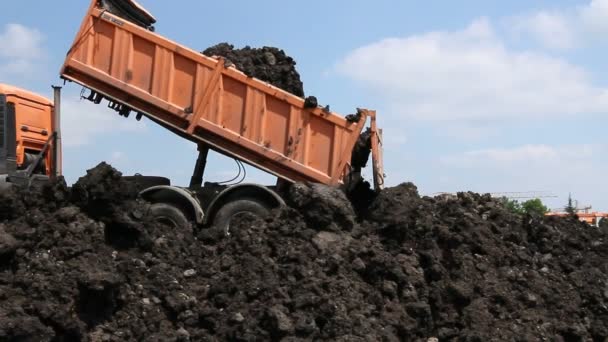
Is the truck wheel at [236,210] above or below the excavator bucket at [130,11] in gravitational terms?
below

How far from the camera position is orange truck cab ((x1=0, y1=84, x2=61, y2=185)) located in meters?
10.3

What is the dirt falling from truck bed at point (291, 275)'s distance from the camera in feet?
26.2

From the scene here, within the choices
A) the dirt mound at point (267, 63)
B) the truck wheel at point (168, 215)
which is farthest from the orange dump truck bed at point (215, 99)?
the truck wheel at point (168, 215)

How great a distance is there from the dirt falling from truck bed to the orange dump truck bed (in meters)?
1.13

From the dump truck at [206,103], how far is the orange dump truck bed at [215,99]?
0.01m

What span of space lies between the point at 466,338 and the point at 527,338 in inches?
28.4

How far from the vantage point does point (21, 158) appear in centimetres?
1066

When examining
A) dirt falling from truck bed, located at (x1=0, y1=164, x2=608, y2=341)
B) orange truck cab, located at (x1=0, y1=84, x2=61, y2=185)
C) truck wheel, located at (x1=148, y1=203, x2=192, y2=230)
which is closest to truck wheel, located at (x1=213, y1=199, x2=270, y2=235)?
truck wheel, located at (x1=148, y1=203, x2=192, y2=230)

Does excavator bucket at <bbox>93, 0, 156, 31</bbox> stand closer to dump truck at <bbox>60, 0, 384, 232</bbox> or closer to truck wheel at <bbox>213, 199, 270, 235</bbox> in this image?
dump truck at <bbox>60, 0, 384, 232</bbox>

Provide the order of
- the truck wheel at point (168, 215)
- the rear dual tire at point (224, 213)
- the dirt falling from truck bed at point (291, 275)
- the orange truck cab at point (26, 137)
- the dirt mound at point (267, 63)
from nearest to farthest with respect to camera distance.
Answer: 1. the dirt falling from truck bed at point (291, 275)
2. the orange truck cab at point (26, 137)
3. the rear dual tire at point (224, 213)
4. the truck wheel at point (168, 215)
5. the dirt mound at point (267, 63)

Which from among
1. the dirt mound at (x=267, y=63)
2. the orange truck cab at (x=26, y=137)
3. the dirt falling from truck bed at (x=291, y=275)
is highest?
the dirt mound at (x=267, y=63)

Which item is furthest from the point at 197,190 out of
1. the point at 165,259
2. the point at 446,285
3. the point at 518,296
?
the point at 518,296

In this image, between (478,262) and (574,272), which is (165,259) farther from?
(574,272)

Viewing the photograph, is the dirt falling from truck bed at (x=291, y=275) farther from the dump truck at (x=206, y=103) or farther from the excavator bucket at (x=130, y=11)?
the excavator bucket at (x=130, y=11)
